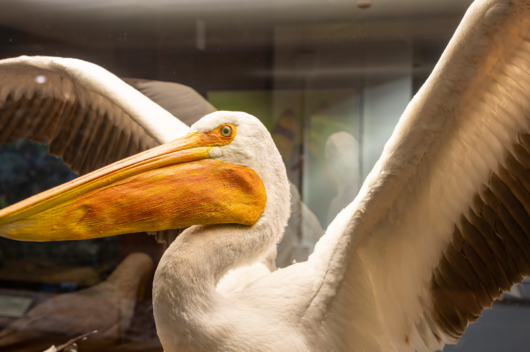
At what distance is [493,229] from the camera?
37.3 inches

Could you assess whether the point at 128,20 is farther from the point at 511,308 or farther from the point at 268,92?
the point at 511,308

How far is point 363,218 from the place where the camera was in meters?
0.92

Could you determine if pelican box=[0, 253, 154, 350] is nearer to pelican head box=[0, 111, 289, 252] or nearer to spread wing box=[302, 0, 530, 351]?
pelican head box=[0, 111, 289, 252]

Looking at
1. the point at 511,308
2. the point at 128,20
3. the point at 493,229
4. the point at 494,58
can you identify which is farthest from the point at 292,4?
the point at 511,308

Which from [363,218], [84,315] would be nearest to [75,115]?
[84,315]

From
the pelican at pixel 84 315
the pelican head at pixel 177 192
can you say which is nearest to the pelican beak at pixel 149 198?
the pelican head at pixel 177 192

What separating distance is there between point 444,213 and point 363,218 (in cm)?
22

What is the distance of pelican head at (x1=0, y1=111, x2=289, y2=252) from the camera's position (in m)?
0.81

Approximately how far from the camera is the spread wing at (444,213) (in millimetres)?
773

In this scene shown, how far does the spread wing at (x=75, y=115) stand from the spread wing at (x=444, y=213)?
0.71m

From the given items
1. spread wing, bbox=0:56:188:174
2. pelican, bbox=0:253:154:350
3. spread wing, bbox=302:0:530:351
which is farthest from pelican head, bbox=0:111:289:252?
pelican, bbox=0:253:154:350

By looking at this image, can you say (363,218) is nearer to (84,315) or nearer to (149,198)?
(149,198)

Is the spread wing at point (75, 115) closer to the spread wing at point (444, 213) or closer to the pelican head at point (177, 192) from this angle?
the pelican head at point (177, 192)

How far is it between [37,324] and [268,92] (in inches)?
51.0
